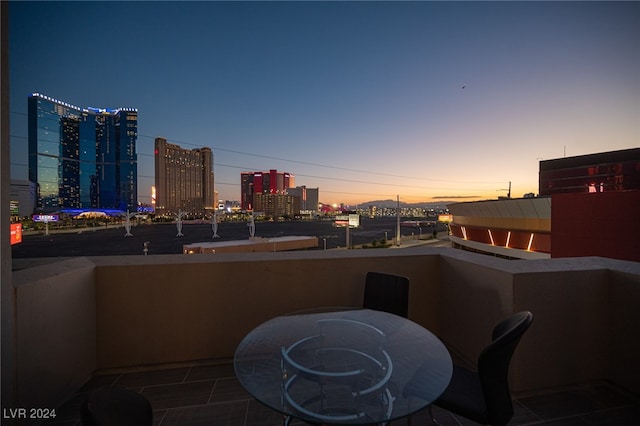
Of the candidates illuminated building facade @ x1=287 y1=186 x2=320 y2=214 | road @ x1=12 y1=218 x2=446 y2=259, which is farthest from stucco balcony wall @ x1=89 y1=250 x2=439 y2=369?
illuminated building facade @ x1=287 y1=186 x2=320 y2=214

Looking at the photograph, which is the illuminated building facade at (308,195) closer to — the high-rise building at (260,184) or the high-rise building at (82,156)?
the high-rise building at (260,184)

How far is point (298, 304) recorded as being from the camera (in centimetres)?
277

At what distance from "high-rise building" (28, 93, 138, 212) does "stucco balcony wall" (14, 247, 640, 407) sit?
53831mm

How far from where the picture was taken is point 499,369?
1.29 m

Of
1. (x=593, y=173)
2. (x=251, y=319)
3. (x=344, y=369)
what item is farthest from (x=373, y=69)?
(x=593, y=173)

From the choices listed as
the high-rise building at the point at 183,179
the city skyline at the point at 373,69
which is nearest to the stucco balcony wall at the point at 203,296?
the city skyline at the point at 373,69

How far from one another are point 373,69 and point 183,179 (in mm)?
80231

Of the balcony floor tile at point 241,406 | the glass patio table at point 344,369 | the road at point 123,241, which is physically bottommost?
the road at point 123,241

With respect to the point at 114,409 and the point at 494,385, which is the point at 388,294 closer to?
the point at 494,385

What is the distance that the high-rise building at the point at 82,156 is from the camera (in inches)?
1745

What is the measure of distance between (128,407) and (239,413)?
4.37 feet

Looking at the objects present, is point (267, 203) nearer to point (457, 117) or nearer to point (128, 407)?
point (457, 117)

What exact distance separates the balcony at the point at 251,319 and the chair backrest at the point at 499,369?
78 cm

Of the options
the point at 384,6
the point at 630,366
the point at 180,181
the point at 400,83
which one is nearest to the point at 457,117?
the point at 400,83
